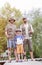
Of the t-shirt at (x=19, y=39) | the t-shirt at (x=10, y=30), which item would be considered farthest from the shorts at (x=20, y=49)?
the t-shirt at (x=10, y=30)

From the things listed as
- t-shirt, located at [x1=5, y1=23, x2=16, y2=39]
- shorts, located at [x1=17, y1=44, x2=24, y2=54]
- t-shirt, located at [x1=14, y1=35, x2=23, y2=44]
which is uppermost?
t-shirt, located at [x1=5, y1=23, x2=16, y2=39]

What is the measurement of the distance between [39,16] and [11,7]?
1748 mm

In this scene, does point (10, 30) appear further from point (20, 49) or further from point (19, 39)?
point (20, 49)

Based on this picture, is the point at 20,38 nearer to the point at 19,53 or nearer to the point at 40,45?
the point at 19,53

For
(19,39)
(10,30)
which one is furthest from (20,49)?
(10,30)

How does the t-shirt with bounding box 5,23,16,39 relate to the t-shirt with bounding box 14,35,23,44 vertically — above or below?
above

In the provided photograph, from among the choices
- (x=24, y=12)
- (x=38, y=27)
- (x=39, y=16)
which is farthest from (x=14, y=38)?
(x=24, y=12)

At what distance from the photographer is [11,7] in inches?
418

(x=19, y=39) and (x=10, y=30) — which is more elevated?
(x=10, y=30)

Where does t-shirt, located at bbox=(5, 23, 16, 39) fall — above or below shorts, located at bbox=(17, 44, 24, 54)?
above

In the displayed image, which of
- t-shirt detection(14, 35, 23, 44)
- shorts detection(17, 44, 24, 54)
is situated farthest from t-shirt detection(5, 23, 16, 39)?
shorts detection(17, 44, 24, 54)

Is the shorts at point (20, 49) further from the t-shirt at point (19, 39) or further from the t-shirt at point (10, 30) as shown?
the t-shirt at point (10, 30)

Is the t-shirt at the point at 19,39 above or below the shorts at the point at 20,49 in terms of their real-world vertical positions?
above

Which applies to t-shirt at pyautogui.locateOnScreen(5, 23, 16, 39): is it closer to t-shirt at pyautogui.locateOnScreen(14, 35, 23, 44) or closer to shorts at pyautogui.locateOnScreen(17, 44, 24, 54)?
t-shirt at pyautogui.locateOnScreen(14, 35, 23, 44)
